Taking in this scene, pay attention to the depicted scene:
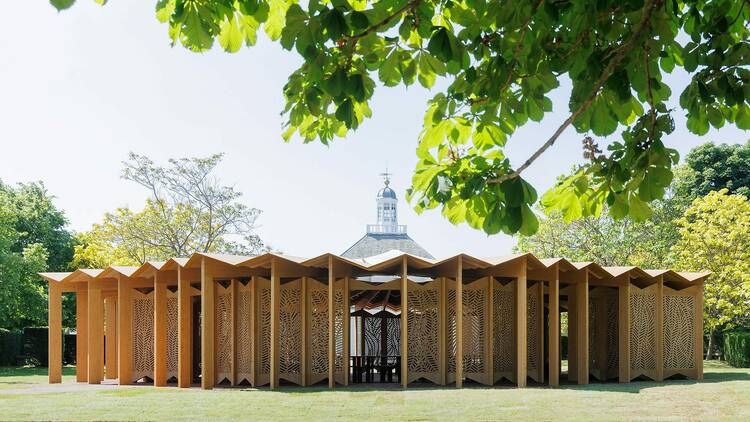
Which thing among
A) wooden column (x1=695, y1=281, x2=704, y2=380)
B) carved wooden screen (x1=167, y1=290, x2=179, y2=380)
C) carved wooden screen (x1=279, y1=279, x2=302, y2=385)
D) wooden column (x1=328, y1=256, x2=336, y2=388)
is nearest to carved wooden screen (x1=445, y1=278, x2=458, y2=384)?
wooden column (x1=328, y1=256, x2=336, y2=388)

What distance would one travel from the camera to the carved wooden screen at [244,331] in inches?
654

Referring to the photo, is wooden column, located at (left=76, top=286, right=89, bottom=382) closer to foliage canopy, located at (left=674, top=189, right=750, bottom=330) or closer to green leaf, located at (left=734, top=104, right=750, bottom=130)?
green leaf, located at (left=734, top=104, right=750, bottom=130)

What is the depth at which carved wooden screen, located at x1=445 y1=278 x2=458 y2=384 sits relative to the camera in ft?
54.7

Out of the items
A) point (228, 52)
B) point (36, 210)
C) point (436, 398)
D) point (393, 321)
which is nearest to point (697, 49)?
point (228, 52)

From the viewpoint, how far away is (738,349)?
2577cm


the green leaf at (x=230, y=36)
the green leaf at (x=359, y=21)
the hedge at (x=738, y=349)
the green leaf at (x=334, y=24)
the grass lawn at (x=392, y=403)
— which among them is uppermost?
the green leaf at (x=230, y=36)

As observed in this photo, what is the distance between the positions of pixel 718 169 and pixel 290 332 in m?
27.9

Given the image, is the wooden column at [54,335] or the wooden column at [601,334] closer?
the wooden column at [54,335]

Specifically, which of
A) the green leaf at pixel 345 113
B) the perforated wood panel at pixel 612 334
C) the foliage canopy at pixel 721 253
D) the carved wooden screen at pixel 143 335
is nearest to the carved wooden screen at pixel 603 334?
the perforated wood panel at pixel 612 334

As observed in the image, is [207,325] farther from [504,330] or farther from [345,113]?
[345,113]

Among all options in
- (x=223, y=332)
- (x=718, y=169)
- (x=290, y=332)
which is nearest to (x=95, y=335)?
(x=223, y=332)

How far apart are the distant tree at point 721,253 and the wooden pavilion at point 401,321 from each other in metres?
7.94

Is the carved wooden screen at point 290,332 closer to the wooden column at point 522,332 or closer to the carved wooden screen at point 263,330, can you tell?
the carved wooden screen at point 263,330

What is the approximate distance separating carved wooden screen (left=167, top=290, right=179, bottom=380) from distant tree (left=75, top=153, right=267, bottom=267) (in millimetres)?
13410
